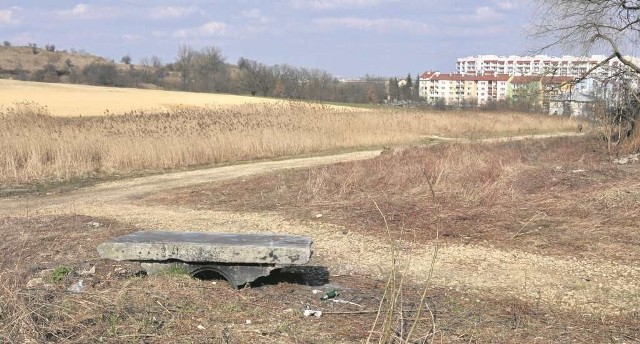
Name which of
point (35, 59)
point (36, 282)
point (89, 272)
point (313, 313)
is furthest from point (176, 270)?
point (35, 59)

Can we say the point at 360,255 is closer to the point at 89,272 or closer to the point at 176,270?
the point at 176,270

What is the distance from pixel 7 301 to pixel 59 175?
11.2 meters

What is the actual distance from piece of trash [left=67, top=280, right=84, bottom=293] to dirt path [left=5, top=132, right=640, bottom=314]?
99.6 inches

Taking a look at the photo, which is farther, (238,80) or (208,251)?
(238,80)

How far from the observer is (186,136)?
1831 centimetres

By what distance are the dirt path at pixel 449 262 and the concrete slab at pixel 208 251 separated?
100 cm

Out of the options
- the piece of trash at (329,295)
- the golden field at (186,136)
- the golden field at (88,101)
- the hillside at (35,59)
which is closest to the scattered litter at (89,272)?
the piece of trash at (329,295)

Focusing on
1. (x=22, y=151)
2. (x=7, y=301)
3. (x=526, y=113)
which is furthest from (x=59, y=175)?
(x=526, y=113)

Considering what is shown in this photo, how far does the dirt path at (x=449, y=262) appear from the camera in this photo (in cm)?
552

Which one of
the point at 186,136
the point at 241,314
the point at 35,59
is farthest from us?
the point at 35,59

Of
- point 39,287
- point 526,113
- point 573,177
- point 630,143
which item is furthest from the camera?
point 526,113

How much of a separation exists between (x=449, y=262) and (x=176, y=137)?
1275 centimetres

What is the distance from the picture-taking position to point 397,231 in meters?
7.99

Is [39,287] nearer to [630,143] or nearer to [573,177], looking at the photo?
[573,177]
